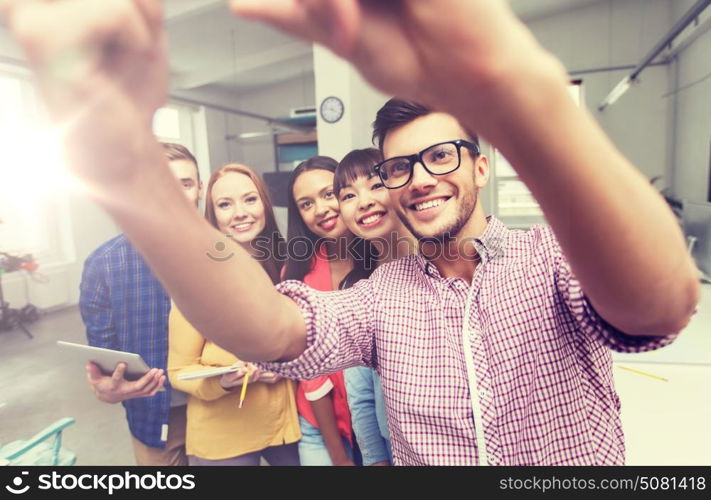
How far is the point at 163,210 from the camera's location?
375mm

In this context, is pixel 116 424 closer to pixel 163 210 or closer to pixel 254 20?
pixel 163 210

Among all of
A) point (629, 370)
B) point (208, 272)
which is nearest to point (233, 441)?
point (208, 272)

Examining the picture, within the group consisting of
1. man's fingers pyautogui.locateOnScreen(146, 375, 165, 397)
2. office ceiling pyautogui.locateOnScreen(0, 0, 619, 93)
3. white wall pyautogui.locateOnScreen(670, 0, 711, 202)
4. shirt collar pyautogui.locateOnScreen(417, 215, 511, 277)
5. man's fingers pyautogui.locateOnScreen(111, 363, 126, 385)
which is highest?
office ceiling pyautogui.locateOnScreen(0, 0, 619, 93)

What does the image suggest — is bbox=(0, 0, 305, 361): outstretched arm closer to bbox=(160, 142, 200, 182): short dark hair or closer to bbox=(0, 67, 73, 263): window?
bbox=(160, 142, 200, 182): short dark hair

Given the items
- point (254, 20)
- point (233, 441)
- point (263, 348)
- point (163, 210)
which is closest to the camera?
point (254, 20)

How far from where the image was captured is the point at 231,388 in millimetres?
1104

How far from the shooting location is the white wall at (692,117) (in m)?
3.74

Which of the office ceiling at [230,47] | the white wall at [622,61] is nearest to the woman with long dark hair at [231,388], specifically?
the office ceiling at [230,47]

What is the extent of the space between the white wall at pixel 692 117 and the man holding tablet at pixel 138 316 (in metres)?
4.45

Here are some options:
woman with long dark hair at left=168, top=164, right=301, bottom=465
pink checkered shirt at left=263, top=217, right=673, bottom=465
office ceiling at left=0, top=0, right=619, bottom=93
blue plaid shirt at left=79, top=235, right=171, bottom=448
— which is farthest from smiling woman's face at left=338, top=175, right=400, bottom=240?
office ceiling at left=0, top=0, right=619, bottom=93

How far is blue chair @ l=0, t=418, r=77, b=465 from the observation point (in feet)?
3.92

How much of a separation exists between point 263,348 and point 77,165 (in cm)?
33

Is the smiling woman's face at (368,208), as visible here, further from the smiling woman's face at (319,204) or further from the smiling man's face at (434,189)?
the smiling man's face at (434,189)

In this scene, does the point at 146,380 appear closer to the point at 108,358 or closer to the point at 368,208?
the point at 108,358
